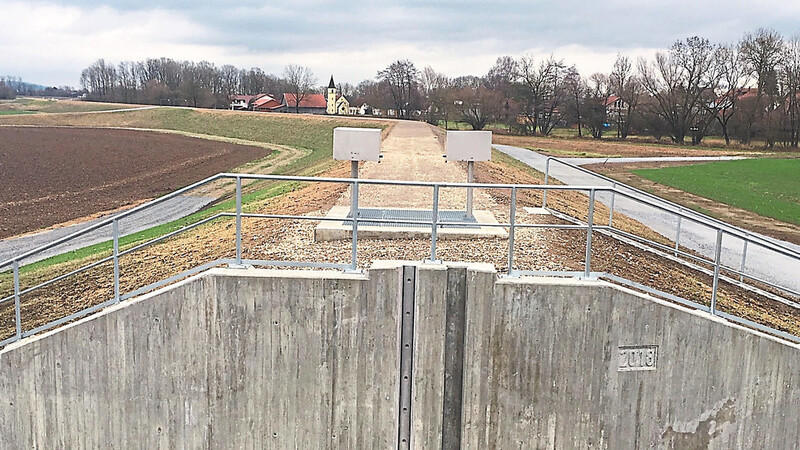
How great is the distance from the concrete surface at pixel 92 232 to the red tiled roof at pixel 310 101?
3917 inches

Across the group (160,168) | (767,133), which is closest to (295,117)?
(160,168)

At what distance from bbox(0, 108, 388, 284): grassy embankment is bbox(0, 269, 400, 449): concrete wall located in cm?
965

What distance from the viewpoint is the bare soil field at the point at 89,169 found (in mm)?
26922

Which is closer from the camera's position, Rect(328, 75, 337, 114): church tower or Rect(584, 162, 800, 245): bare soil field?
Rect(584, 162, 800, 245): bare soil field

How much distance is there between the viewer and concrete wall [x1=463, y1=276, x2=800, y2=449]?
7902 millimetres

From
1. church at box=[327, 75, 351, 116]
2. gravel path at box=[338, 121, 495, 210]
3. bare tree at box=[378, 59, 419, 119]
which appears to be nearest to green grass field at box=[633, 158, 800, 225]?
gravel path at box=[338, 121, 495, 210]

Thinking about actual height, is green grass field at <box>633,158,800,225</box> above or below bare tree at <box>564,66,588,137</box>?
below

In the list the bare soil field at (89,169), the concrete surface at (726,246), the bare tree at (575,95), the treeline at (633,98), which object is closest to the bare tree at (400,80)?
the treeline at (633,98)

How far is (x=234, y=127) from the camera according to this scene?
72.9 meters

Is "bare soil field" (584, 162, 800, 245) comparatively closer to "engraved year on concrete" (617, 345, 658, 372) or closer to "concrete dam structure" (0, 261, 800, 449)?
"engraved year on concrete" (617, 345, 658, 372)

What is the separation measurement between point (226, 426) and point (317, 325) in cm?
158

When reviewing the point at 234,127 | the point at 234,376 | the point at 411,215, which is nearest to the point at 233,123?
the point at 234,127

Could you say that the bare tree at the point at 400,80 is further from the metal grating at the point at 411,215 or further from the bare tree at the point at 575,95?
the metal grating at the point at 411,215

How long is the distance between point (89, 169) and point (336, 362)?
36.3m
